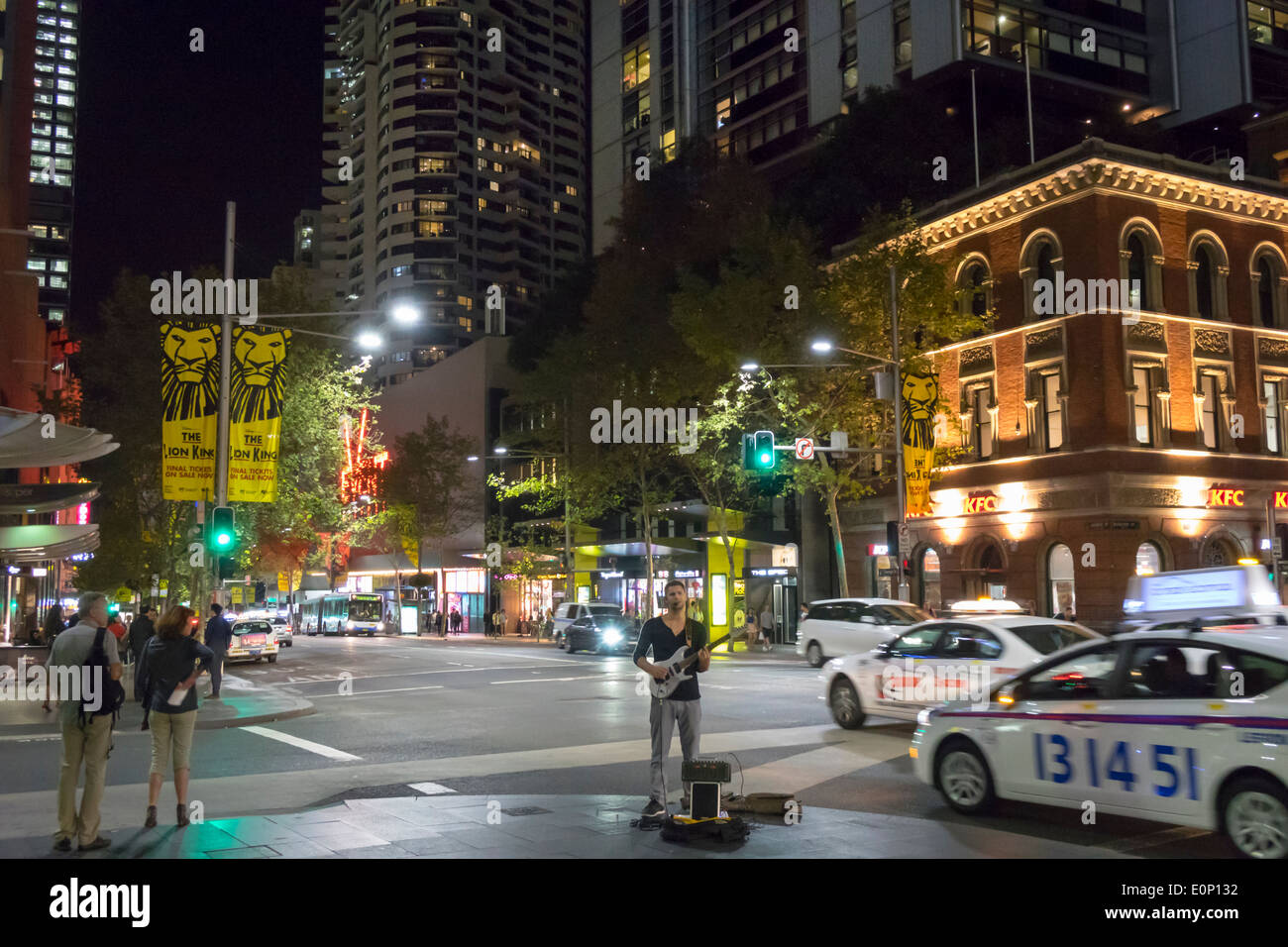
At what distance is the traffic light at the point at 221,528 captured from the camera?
62.3 feet

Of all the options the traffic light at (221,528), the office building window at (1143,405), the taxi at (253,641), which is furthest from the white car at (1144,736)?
the taxi at (253,641)

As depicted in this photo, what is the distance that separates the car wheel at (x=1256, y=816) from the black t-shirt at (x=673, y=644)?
13.0ft

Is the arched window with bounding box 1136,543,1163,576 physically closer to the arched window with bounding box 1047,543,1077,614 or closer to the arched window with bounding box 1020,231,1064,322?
the arched window with bounding box 1047,543,1077,614

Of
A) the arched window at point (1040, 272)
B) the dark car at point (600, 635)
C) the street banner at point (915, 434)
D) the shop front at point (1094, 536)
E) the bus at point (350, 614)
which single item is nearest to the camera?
the street banner at point (915, 434)

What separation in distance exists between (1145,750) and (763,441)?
17.5m

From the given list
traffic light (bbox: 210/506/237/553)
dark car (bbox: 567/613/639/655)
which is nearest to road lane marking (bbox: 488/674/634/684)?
traffic light (bbox: 210/506/237/553)

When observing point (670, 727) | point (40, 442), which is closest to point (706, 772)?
point (670, 727)

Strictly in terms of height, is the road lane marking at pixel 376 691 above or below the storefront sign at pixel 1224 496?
below

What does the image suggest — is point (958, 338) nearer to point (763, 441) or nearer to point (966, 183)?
point (763, 441)

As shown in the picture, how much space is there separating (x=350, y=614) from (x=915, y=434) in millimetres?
45869

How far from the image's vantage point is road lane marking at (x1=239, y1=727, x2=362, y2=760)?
1420cm

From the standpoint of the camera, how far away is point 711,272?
170ft

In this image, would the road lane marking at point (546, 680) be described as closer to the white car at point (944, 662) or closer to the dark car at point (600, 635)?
the white car at point (944, 662)

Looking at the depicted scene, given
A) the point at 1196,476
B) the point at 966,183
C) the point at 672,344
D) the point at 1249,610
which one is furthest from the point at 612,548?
the point at 1249,610
